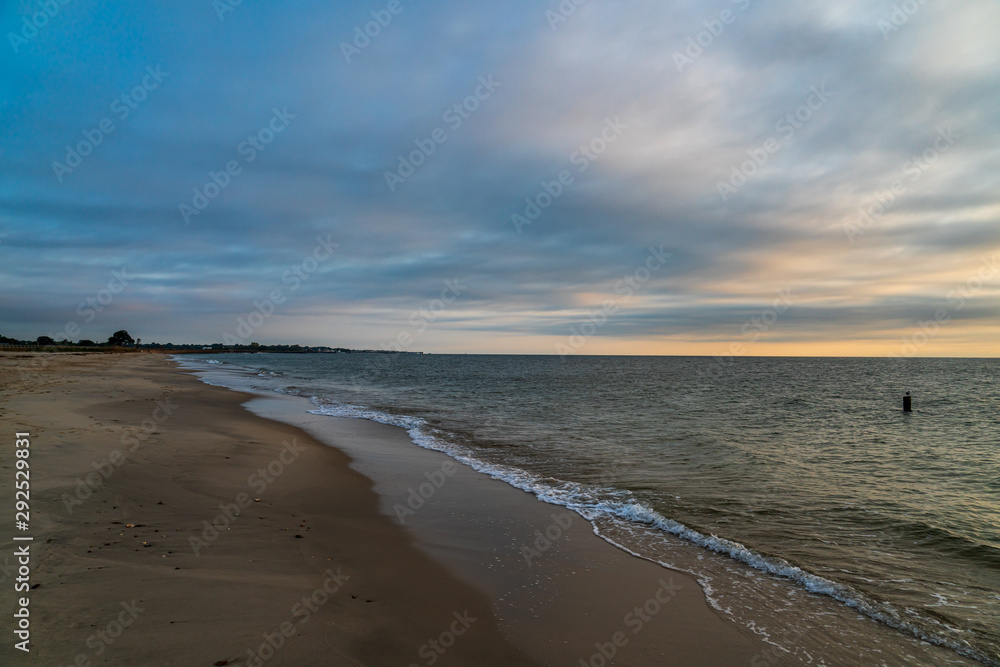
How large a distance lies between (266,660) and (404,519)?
5.25 m

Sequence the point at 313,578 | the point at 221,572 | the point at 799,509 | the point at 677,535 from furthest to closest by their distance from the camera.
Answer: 1. the point at 799,509
2. the point at 677,535
3. the point at 313,578
4. the point at 221,572

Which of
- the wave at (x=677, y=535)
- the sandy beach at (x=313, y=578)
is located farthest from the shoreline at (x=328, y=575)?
the wave at (x=677, y=535)

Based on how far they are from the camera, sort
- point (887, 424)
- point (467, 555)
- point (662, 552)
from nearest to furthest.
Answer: point (467, 555) < point (662, 552) < point (887, 424)

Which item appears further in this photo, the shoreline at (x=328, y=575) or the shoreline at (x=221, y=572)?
the shoreline at (x=328, y=575)

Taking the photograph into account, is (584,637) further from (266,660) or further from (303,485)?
(303,485)

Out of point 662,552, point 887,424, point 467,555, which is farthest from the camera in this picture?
point 887,424

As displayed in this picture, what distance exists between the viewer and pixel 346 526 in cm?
886

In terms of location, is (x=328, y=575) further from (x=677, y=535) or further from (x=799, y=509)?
(x=799, y=509)

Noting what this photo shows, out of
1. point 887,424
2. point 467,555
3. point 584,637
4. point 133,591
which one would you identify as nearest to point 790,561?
point 584,637

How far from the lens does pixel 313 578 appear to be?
20.7 ft

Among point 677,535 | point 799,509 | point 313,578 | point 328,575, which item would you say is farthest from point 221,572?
point 799,509

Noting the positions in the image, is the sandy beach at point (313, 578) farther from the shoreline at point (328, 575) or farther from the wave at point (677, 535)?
the wave at point (677, 535)

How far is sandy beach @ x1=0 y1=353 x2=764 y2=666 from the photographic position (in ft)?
15.5

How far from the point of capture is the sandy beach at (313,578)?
4711 mm
